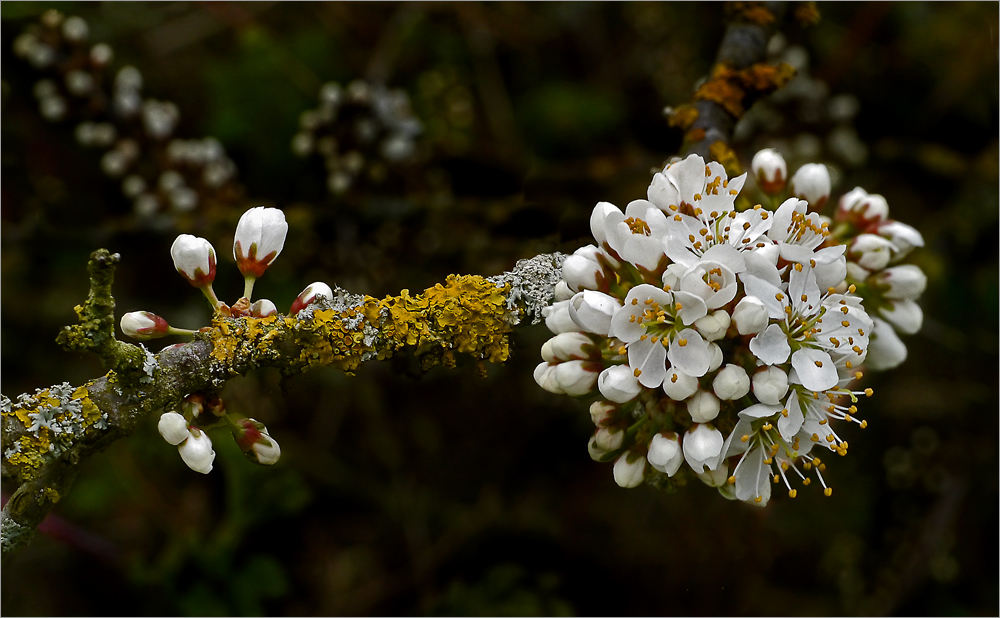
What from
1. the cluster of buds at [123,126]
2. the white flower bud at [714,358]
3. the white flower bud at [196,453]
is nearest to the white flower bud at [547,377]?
the white flower bud at [714,358]

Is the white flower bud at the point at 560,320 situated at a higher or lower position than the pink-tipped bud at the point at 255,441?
higher

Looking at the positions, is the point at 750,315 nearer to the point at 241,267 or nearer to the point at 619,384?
the point at 619,384

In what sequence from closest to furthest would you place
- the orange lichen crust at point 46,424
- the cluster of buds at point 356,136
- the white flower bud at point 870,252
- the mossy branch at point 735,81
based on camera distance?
the orange lichen crust at point 46,424
the white flower bud at point 870,252
the mossy branch at point 735,81
the cluster of buds at point 356,136

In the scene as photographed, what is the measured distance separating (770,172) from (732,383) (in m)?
0.91

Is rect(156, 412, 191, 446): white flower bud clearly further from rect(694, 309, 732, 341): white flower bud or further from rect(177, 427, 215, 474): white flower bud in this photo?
rect(694, 309, 732, 341): white flower bud

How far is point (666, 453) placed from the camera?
62.8 inches

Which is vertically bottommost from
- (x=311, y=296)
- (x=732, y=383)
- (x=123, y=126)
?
(x=732, y=383)

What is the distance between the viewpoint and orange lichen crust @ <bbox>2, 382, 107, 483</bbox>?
4.84 ft

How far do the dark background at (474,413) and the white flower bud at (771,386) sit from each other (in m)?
1.60

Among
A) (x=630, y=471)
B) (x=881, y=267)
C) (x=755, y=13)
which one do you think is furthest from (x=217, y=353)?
(x=755, y=13)

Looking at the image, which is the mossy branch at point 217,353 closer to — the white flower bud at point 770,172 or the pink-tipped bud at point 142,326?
the pink-tipped bud at point 142,326

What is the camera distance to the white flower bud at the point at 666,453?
5.24ft

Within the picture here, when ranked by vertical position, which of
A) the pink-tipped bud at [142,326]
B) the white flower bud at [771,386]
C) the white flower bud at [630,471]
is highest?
the pink-tipped bud at [142,326]

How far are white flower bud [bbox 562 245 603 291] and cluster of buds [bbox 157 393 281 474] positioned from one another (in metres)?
0.73
